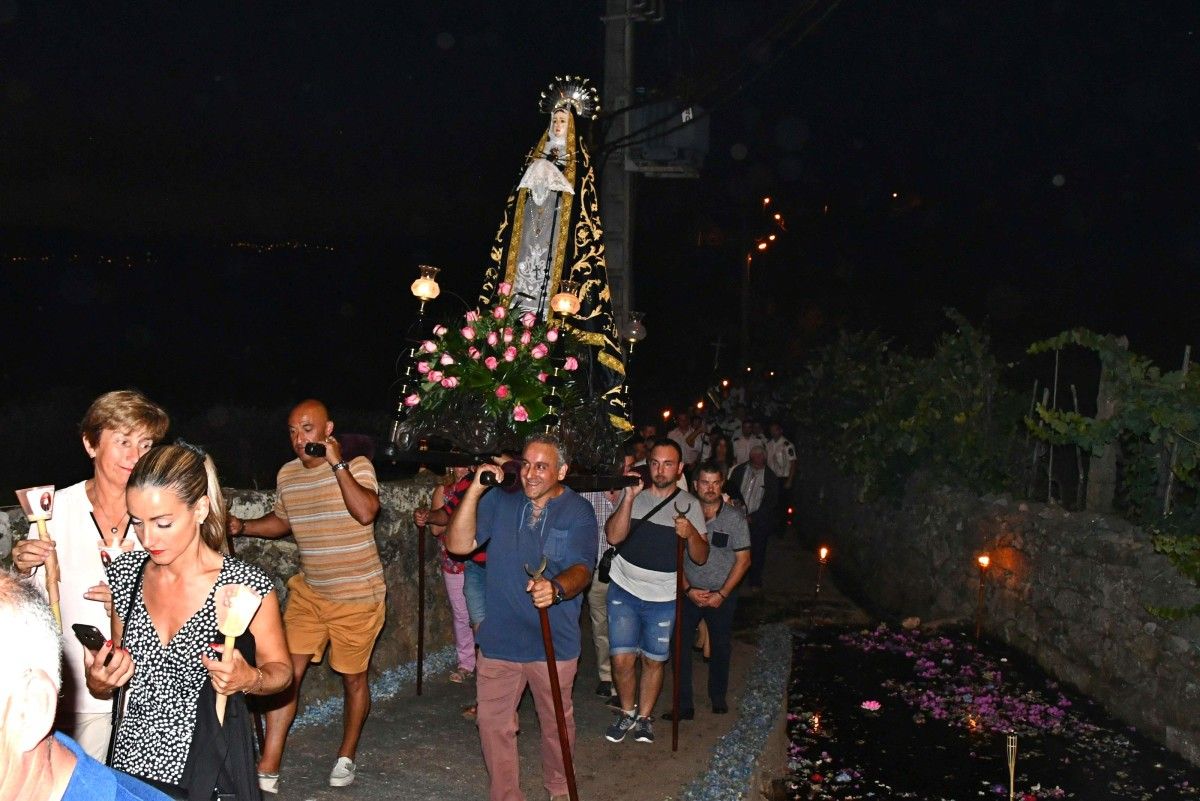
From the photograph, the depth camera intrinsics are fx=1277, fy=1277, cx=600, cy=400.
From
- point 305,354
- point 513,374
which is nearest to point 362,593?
point 513,374

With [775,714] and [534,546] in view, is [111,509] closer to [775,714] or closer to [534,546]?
[534,546]

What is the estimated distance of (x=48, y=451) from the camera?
49.2 feet

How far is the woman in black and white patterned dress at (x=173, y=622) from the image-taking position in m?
3.85

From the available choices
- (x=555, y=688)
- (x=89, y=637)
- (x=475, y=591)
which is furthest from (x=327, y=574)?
(x=89, y=637)

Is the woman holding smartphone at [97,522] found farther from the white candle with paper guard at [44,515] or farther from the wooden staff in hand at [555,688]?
the wooden staff in hand at [555,688]

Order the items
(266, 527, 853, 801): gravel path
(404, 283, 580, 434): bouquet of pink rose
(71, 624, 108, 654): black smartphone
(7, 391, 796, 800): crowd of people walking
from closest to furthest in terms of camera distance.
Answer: (71, 624, 108, 654): black smartphone < (7, 391, 796, 800): crowd of people walking < (266, 527, 853, 801): gravel path < (404, 283, 580, 434): bouquet of pink rose

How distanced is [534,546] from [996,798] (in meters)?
3.33

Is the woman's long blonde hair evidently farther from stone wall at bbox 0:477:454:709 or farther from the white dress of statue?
the white dress of statue

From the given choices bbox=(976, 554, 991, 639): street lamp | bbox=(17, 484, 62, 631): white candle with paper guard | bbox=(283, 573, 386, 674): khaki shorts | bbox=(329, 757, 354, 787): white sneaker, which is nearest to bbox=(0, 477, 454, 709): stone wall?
bbox=(283, 573, 386, 674): khaki shorts

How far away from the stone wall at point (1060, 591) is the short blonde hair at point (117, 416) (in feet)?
21.4

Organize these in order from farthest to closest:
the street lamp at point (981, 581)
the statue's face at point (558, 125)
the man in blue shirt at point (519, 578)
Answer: the street lamp at point (981, 581)
the statue's face at point (558, 125)
the man in blue shirt at point (519, 578)

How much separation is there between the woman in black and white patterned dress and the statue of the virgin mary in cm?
544

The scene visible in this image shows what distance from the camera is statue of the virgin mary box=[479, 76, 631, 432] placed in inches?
377

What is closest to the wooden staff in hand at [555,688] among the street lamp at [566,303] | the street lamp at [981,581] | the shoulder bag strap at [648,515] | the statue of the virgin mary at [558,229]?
the shoulder bag strap at [648,515]
